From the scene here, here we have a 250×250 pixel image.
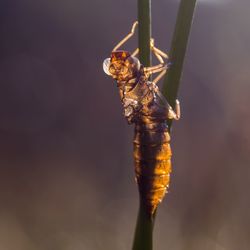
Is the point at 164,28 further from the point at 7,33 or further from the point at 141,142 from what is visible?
the point at 141,142

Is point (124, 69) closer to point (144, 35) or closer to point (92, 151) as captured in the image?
point (144, 35)

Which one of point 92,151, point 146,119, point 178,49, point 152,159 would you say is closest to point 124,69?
point 146,119

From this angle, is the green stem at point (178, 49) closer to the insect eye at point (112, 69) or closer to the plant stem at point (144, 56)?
the plant stem at point (144, 56)

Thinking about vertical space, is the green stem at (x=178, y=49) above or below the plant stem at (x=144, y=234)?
above

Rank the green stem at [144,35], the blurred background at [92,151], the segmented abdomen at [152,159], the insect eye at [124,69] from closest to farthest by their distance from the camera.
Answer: the green stem at [144,35]
the segmented abdomen at [152,159]
the insect eye at [124,69]
the blurred background at [92,151]

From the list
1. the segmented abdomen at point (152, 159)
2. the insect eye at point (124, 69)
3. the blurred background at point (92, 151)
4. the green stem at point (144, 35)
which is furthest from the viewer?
the blurred background at point (92, 151)

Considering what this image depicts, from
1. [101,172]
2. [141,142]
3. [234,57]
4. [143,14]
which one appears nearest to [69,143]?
[101,172]

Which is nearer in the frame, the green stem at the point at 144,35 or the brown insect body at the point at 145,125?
the green stem at the point at 144,35

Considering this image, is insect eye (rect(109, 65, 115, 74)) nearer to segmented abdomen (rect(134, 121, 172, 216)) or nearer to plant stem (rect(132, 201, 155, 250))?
segmented abdomen (rect(134, 121, 172, 216))

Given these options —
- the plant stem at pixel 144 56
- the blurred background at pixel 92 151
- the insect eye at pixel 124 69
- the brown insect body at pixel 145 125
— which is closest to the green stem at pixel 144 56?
the plant stem at pixel 144 56

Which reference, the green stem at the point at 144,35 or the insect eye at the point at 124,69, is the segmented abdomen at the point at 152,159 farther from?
the green stem at the point at 144,35
